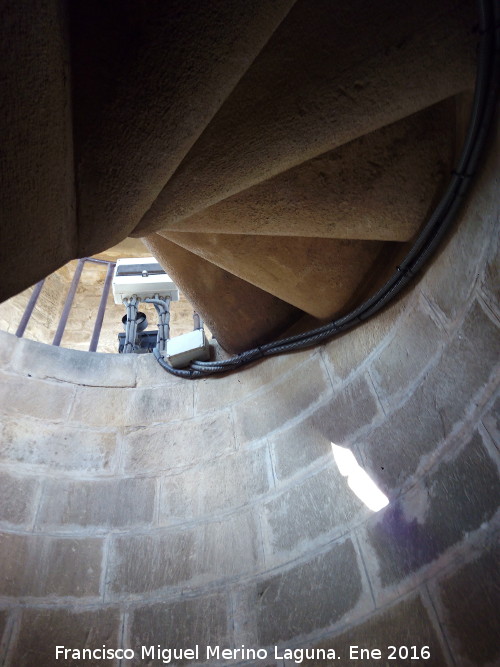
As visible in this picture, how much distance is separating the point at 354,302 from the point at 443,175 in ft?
2.00

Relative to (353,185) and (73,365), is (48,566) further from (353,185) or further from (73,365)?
(353,185)

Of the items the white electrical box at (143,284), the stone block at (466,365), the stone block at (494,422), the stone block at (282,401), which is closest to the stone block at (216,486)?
the stone block at (282,401)

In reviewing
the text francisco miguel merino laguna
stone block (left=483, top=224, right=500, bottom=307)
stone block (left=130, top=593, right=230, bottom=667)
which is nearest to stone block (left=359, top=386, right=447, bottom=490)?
stone block (left=483, top=224, right=500, bottom=307)

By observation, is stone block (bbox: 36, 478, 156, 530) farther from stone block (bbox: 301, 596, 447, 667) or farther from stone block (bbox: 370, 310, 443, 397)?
stone block (bbox: 370, 310, 443, 397)

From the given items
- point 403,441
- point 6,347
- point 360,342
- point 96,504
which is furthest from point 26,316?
point 403,441

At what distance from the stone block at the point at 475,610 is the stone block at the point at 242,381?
1.05 m

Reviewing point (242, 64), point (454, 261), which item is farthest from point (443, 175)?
point (242, 64)

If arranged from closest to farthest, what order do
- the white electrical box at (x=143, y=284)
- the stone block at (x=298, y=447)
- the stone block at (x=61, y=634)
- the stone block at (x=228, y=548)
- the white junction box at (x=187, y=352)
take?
the stone block at (x=61, y=634) → the stone block at (x=228, y=548) → the stone block at (x=298, y=447) → the white junction box at (x=187, y=352) → the white electrical box at (x=143, y=284)

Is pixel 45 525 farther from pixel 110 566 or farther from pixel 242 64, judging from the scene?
pixel 242 64

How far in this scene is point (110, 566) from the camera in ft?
5.94

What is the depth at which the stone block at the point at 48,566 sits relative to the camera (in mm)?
1733

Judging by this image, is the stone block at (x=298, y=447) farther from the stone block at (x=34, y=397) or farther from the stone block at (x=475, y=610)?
the stone block at (x=34, y=397)

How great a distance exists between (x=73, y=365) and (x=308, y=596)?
1573 millimetres

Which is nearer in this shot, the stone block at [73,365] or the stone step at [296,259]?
the stone step at [296,259]
